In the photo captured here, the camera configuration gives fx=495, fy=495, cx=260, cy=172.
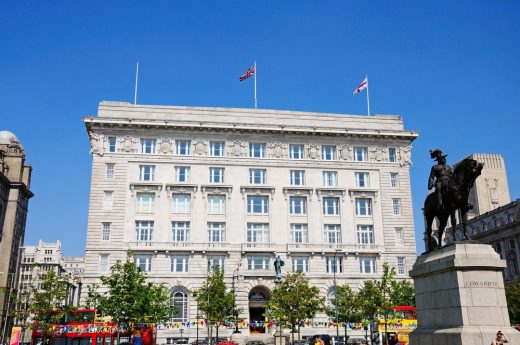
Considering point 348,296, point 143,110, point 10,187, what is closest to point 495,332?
point 348,296

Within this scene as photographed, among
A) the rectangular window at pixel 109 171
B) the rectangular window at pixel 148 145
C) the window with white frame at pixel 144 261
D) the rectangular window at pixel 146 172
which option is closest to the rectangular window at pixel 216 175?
the rectangular window at pixel 146 172

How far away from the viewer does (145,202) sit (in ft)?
212

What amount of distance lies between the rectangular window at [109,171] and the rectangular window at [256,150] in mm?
18529

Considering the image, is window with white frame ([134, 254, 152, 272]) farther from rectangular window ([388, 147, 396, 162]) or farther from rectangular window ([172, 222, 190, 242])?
rectangular window ([388, 147, 396, 162])

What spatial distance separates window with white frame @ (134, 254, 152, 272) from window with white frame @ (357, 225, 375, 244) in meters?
27.9

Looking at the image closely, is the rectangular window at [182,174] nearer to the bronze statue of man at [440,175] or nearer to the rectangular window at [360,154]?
the rectangular window at [360,154]

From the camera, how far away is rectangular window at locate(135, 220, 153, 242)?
63.4 m

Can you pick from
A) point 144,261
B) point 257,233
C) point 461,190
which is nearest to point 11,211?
point 144,261

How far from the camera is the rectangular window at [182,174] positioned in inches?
2601

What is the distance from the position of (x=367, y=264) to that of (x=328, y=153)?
16.3 m

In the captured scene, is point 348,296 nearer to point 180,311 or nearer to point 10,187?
point 180,311

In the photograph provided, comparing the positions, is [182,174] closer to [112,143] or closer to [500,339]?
[112,143]

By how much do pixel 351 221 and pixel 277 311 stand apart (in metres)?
20.4

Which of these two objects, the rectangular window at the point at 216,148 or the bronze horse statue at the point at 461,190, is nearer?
the bronze horse statue at the point at 461,190
